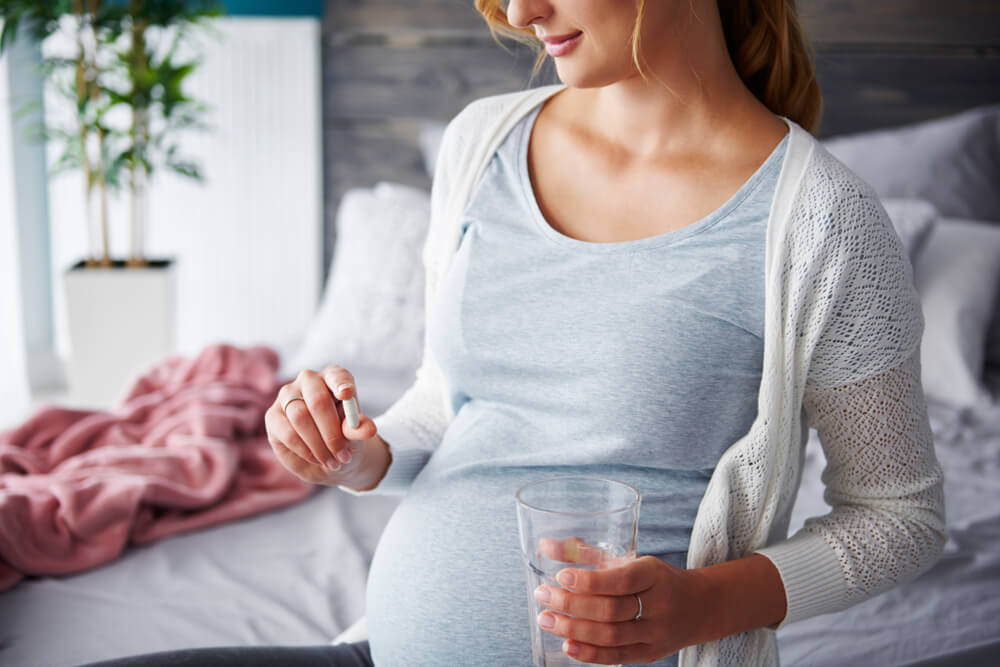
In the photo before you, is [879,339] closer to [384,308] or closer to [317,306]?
[384,308]

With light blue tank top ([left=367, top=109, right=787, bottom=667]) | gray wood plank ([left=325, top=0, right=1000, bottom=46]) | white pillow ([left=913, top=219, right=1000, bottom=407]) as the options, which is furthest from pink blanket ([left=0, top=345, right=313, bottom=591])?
gray wood plank ([left=325, top=0, right=1000, bottom=46])

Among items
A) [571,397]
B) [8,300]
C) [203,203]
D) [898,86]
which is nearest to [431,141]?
[203,203]

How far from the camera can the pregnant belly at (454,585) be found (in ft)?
2.97

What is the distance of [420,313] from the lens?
2229mm

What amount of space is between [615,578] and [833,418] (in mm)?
348

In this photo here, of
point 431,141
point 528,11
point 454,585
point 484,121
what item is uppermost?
point 528,11

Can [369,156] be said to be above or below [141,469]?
above

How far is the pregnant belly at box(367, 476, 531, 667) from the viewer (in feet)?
2.97

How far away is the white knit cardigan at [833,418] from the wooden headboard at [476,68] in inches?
61.5

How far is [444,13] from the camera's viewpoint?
2844 mm

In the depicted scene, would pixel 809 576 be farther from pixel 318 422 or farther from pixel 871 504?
pixel 318 422

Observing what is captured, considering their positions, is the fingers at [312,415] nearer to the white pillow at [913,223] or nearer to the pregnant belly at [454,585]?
the pregnant belly at [454,585]

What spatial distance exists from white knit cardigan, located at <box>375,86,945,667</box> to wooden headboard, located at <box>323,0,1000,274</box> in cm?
156

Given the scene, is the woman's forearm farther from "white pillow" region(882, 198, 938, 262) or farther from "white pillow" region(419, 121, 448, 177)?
"white pillow" region(419, 121, 448, 177)
